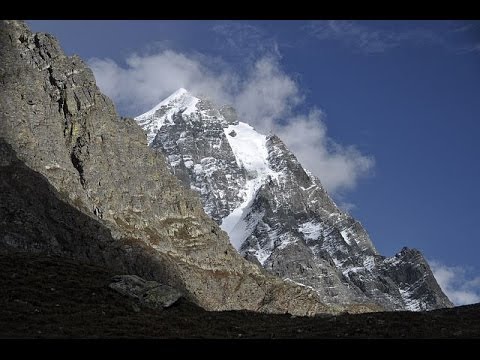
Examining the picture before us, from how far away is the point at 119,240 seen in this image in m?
170

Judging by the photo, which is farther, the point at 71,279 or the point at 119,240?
the point at 119,240

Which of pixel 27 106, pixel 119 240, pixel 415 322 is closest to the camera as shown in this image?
pixel 415 322

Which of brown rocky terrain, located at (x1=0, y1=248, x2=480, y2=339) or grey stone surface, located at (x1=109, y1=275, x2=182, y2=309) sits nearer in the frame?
brown rocky terrain, located at (x1=0, y1=248, x2=480, y2=339)

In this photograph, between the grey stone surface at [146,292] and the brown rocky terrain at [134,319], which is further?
the grey stone surface at [146,292]

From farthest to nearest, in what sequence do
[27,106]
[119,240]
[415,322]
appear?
[27,106], [119,240], [415,322]

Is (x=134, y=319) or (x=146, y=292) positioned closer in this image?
(x=134, y=319)

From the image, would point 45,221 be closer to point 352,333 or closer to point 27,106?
point 27,106

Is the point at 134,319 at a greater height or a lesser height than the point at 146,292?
lesser

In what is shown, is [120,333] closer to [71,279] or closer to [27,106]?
[71,279]
